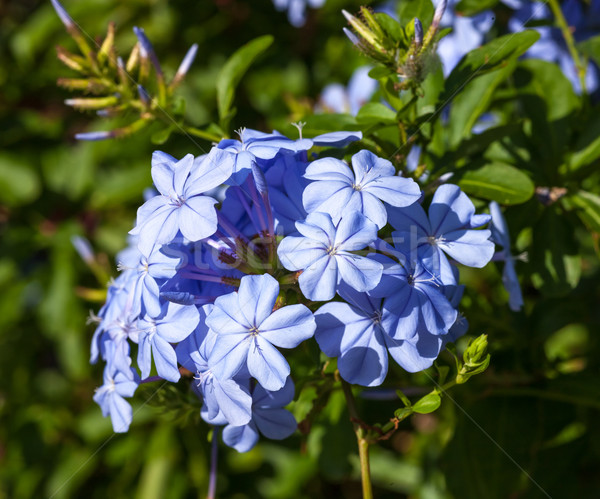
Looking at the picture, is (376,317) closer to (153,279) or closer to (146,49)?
(153,279)

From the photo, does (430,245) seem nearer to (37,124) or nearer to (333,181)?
(333,181)

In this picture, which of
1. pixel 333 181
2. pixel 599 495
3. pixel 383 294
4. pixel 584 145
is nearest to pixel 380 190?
pixel 333 181

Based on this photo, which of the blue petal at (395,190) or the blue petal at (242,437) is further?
the blue petal at (242,437)

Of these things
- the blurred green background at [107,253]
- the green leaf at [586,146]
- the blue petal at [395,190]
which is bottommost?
the blurred green background at [107,253]

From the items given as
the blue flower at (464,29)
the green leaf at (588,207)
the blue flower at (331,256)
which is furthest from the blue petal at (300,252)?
the blue flower at (464,29)

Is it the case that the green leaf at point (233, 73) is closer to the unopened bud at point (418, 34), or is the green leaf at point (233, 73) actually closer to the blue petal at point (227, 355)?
the unopened bud at point (418, 34)

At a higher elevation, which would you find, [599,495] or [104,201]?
[104,201]

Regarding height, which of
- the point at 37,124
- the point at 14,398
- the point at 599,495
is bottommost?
the point at 14,398
